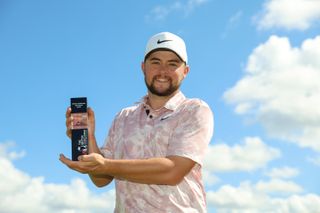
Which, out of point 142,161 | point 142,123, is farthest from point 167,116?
point 142,161

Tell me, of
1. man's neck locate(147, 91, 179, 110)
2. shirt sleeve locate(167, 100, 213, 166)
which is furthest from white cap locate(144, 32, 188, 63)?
shirt sleeve locate(167, 100, 213, 166)

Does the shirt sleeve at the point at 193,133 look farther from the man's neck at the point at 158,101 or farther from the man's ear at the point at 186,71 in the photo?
the man's ear at the point at 186,71

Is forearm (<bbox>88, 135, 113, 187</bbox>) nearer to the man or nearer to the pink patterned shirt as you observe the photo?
the man

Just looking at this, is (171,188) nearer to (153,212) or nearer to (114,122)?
(153,212)

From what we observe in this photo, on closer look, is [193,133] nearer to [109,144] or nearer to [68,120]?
[109,144]

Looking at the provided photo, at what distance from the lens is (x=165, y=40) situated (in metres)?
7.23

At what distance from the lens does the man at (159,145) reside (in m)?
6.42

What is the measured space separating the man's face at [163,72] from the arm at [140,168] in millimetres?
951

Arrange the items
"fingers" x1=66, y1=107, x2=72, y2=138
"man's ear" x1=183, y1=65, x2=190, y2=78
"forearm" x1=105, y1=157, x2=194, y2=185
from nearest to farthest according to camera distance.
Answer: "forearm" x1=105, y1=157, x2=194, y2=185 → "fingers" x1=66, y1=107, x2=72, y2=138 → "man's ear" x1=183, y1=65, x2=190, y2=78

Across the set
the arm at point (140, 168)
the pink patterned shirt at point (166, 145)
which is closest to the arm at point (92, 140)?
the pink patterned shirt at point (166, 145)

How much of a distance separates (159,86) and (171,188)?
A: 125cm

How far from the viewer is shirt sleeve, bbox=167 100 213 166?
6672 millimetres

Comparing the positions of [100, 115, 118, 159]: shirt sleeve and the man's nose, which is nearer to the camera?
the man's nose

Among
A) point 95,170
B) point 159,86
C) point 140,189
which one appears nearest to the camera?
point 95,170
